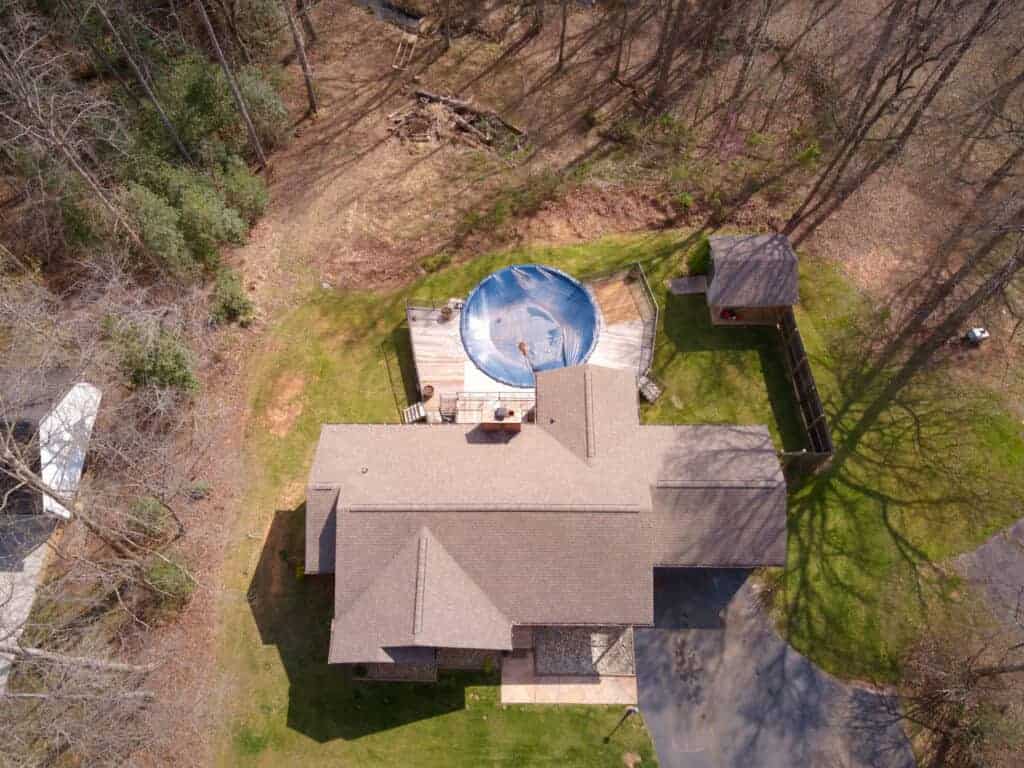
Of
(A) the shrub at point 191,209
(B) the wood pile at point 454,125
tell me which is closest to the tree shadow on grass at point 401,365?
(A) the shrub at point 191,209

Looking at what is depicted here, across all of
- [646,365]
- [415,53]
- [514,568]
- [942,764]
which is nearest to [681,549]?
[514,568]

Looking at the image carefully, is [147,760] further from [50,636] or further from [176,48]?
[176,48]

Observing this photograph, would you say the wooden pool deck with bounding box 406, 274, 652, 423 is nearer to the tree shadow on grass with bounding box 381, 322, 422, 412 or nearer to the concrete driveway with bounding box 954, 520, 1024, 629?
the tree shadow on grass with bounding box 381, 322, 422, 412

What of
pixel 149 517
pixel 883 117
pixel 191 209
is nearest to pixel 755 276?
pixel 883 117

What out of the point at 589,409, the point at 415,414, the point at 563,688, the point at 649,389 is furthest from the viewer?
the point at 649,389

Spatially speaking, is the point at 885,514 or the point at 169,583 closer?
the point at 169,583

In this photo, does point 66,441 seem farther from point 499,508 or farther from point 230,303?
point 499,508

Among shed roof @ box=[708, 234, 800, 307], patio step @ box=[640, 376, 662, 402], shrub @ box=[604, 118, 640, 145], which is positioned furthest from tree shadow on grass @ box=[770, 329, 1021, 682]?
shrub @ box=[604, 118, 640, 145]
